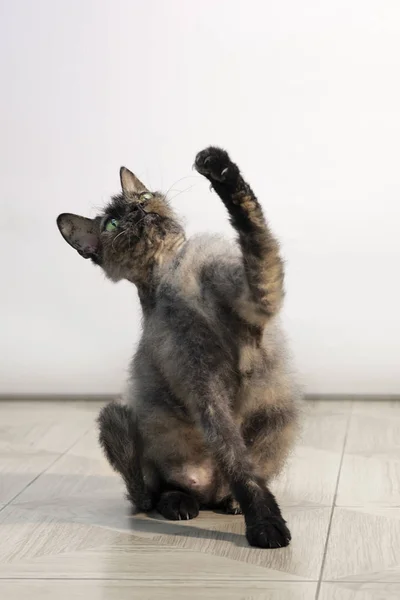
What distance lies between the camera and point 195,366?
2.06 meters

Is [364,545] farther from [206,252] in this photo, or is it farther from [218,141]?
[218,141]

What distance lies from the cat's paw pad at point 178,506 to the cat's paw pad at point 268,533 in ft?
0.86

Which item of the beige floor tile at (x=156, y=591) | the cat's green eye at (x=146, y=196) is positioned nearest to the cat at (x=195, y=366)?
the cat's green eye at (x=146, y=196)

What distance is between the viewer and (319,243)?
11.2 ft

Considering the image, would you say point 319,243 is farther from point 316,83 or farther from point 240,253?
point 240,253

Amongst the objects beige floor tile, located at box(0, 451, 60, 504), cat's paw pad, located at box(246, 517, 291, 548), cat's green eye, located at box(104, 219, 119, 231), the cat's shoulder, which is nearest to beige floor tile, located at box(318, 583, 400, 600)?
cat's paw pad, located at box(246, 517, 291, 548)

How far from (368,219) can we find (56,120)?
1.13 m

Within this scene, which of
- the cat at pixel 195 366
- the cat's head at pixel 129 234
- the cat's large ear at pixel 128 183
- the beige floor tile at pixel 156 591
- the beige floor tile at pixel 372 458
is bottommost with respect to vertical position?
the beige floor tile at pixel 372 458

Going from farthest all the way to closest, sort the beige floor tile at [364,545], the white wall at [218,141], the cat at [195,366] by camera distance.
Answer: the white wall at [218,141] < the cat at [195,366] < the beige floor tile at [364,545]

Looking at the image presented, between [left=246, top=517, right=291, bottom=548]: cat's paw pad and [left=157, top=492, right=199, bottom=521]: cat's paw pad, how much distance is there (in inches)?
10.3

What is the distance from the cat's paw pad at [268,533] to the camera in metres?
1.91

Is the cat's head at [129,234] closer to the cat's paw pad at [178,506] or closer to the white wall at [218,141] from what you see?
the cat's paw pad at [178,506]

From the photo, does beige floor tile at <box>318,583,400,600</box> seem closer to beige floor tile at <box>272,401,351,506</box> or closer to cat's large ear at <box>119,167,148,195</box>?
beige floor tile at <box>272,401,351,506</box>

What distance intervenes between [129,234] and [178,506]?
599 mm
